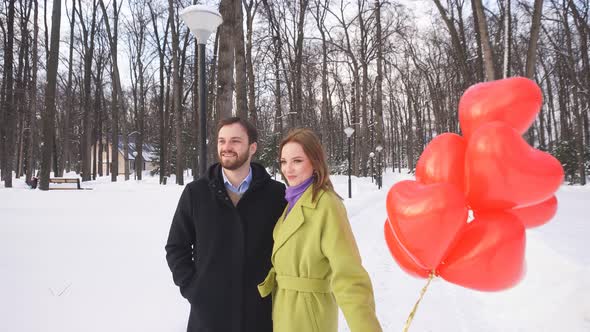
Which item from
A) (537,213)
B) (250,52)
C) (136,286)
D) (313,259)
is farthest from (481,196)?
(250,52)

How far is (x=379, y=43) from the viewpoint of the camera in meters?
20.5

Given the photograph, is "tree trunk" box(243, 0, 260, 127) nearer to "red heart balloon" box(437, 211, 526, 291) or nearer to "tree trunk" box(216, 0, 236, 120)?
"tree trunk" box(216, 0, 236, 120)

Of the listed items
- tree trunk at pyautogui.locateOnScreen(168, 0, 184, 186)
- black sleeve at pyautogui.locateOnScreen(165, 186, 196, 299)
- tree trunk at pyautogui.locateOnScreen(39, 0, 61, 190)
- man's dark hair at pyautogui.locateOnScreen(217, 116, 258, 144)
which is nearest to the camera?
black sleeve at pyautogui.locateOnScreen(165, 186, 196, 299)

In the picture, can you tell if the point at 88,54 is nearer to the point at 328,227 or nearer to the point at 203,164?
the point at 203,164

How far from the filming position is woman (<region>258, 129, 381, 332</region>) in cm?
159

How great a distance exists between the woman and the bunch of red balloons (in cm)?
30

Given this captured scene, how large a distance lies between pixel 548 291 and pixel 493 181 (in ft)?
10.5

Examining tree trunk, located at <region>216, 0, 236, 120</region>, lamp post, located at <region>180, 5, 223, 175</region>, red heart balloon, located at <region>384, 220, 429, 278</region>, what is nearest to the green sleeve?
red heart balloon, located at <region>384, 220, 429, 278</region>

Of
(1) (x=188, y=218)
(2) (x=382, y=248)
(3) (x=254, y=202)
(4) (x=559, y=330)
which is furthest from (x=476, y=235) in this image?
(2) (x=382, y=248)

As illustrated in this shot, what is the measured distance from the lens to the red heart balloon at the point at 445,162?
1674 mm

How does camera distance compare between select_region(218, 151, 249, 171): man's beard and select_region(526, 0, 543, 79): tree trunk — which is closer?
select_region(218, 151, 249, 171): man's beard

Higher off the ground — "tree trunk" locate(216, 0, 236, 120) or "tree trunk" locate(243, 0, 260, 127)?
"tree trunk" locate(243, 0, 260, 127)

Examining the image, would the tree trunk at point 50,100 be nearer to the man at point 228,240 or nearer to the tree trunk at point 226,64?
the tree trunk at point 226,64

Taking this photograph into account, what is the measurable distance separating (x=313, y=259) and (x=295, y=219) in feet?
0.69
